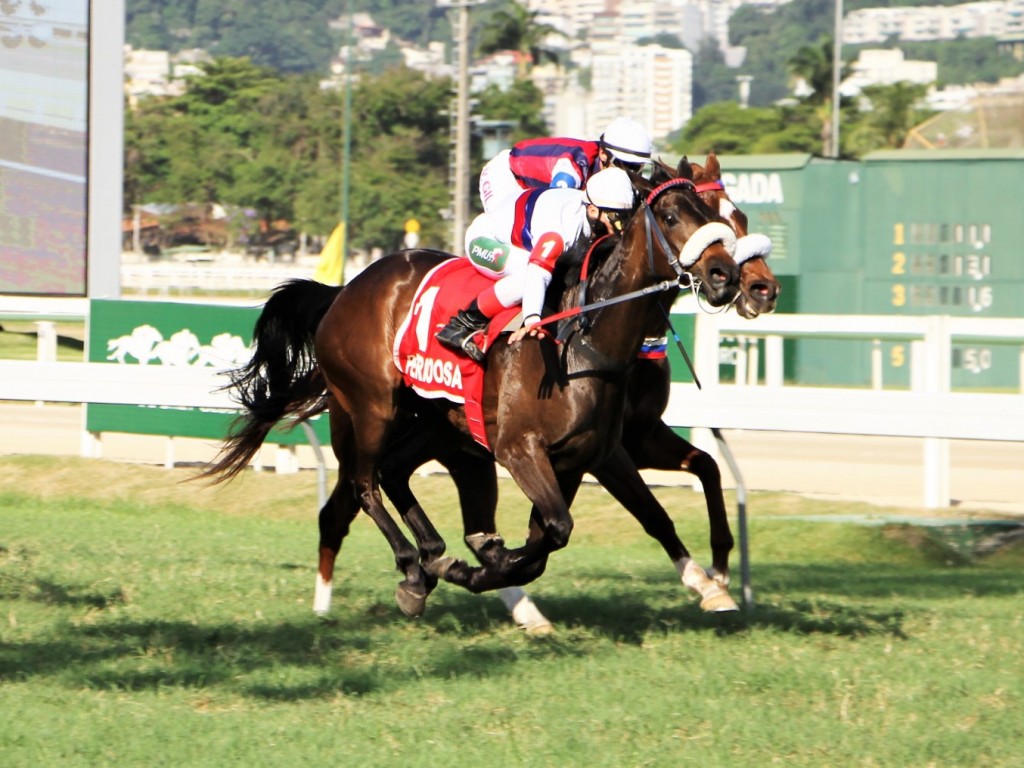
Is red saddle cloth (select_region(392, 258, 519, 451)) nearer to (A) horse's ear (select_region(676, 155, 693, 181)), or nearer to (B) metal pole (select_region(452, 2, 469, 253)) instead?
(A) horse's ear (select_region(676, 155, 693, 181))

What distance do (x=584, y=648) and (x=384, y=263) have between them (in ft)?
6.50

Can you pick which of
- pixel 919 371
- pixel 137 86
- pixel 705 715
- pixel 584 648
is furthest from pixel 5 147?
pixel 137 86

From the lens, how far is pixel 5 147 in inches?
568

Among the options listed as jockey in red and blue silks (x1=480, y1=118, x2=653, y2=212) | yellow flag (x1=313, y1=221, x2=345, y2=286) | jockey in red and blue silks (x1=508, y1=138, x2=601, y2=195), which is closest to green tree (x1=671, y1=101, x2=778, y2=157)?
yellow flag (x1=313, y1=221, x2=345, y2=286)

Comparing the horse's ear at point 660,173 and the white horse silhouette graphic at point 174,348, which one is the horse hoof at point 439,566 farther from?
the white horse silhouette graphic at point 174,348

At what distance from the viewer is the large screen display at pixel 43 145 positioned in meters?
14.4

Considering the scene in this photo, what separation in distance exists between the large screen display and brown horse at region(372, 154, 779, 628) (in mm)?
8753

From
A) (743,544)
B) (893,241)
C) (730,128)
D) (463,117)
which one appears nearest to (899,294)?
(893,241)

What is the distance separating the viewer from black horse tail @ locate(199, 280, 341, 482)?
7172 mm

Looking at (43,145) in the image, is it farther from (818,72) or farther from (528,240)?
(818,72)

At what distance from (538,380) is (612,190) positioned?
2.38 feet

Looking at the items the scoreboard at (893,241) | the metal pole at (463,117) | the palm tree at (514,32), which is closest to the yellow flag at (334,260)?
the metal pole at (463,117)

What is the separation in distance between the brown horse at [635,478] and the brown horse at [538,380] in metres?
0.13

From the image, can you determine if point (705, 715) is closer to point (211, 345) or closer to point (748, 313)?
point (748, 313)
